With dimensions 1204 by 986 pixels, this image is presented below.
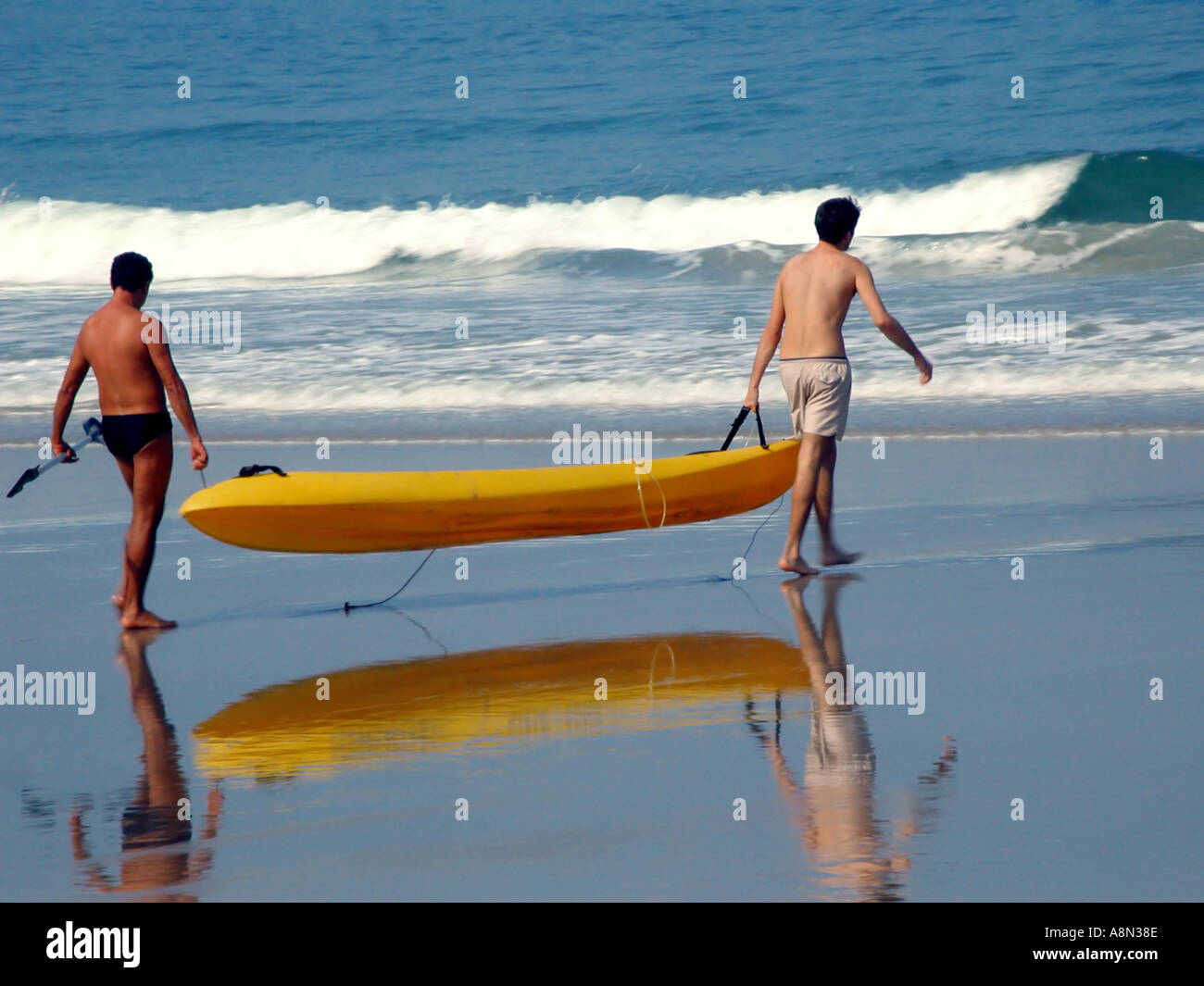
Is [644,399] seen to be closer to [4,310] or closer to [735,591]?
[735,591]

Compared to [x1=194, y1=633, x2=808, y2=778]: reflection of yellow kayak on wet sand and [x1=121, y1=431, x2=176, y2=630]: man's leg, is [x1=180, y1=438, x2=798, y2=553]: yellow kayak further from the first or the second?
[x1=194, y1=633, x2=808, y2=778]: reflection of yellow kayak on wet sand

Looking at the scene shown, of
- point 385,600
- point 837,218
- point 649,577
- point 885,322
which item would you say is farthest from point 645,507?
point 837,218

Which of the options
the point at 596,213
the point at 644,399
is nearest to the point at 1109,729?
the point at 644,399

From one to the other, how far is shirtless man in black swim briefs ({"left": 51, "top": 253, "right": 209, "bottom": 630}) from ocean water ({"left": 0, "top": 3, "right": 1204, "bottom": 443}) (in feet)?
16.3

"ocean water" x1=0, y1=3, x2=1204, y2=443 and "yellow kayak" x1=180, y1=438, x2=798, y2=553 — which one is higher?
"ocean water" x1=0, y1=3, x2=1204, y2=443

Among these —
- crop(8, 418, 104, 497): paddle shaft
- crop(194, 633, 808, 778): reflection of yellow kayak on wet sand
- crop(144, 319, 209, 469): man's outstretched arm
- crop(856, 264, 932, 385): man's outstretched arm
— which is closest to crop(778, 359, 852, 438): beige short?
crop(856, 264, 932, 385): man's outstretched arm

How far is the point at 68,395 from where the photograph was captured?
6.32 m

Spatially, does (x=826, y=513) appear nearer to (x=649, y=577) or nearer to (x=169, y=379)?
(x=649, y=577)

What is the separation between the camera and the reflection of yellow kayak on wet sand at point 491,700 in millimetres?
4496

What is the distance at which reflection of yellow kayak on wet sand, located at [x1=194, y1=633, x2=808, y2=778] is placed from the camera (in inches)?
177

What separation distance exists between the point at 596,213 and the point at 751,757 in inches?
1029

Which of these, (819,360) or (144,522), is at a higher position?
(819,360)

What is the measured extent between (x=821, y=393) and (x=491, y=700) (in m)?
2.60
